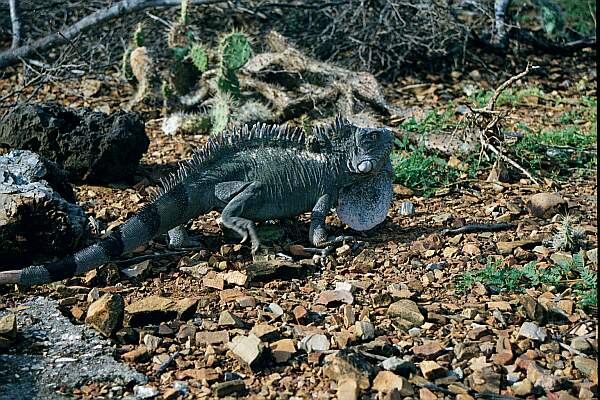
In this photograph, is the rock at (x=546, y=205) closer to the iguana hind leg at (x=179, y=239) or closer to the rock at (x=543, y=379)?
the rock at (x=543, y=379)

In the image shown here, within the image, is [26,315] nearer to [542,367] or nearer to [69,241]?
[69,241]

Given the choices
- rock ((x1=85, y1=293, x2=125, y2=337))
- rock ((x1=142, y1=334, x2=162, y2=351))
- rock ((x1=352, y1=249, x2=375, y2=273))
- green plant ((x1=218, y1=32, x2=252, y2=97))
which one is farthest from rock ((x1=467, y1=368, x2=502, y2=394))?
green plant ((x1=218, y1=32, x2=252, y2=97))

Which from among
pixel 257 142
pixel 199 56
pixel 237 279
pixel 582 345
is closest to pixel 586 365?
pixel 582 345

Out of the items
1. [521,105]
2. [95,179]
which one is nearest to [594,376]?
[95,179]

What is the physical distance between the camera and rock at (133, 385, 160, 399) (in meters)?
3.49

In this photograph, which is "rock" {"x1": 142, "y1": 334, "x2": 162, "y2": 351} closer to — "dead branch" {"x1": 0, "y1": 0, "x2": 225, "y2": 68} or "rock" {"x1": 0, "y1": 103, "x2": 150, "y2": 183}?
"rock" {"x1": 0, "y1": 103, "x2": 150, "y2": 183}

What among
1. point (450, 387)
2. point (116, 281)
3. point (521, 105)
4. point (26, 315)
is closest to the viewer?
point (450, 387)

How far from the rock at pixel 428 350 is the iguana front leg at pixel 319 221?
132 centimetres

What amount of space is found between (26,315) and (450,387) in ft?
6.76

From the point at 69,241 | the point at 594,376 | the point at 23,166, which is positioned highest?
the point at 23,166

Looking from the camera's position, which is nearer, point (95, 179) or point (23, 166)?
point (23, 166)

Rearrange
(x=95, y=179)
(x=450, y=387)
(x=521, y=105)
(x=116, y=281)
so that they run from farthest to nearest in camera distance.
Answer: (x=521, y=105) → (x=95, y=179) → (x=116, y=281) → (x=450, y=387)

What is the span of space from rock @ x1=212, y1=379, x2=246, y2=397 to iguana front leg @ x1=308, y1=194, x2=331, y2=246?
63.1 inches

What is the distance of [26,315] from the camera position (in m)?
4.19
